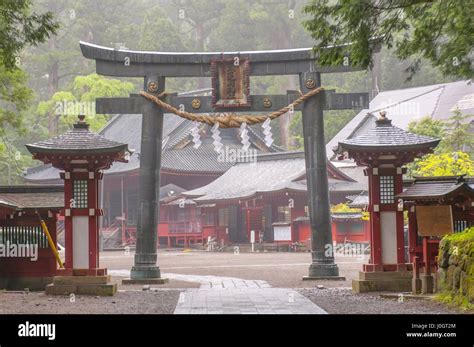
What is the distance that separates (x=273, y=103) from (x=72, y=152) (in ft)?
22.2

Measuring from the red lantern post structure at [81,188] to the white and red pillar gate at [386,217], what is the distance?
648 centimetres

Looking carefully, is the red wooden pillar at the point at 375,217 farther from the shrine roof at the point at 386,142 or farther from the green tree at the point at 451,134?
the green tree at the point at 451,134

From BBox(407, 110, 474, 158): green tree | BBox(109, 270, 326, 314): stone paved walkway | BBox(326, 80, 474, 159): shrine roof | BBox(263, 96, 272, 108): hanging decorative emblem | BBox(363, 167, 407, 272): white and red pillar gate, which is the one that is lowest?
BBox(109, 270, 326, 314): stone paved walkway

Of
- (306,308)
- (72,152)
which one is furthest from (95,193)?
(306,308)

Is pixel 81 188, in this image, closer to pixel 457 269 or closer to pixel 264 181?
pixel 457 269

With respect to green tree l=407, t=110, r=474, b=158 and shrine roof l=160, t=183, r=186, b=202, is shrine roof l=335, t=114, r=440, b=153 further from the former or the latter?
shrine roof l=160, t=183, r=186, b=202

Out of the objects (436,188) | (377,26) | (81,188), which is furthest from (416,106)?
(377,26)

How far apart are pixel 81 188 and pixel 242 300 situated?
18.2ft

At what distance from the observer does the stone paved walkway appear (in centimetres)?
1529

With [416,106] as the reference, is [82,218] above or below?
below

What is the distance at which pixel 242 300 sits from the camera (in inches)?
693

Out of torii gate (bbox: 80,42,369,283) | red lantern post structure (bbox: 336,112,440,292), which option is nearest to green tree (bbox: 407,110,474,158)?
torii gate (bbox: 80,42,369,283)

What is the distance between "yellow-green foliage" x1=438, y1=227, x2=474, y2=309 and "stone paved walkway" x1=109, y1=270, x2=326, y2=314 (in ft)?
8.43
